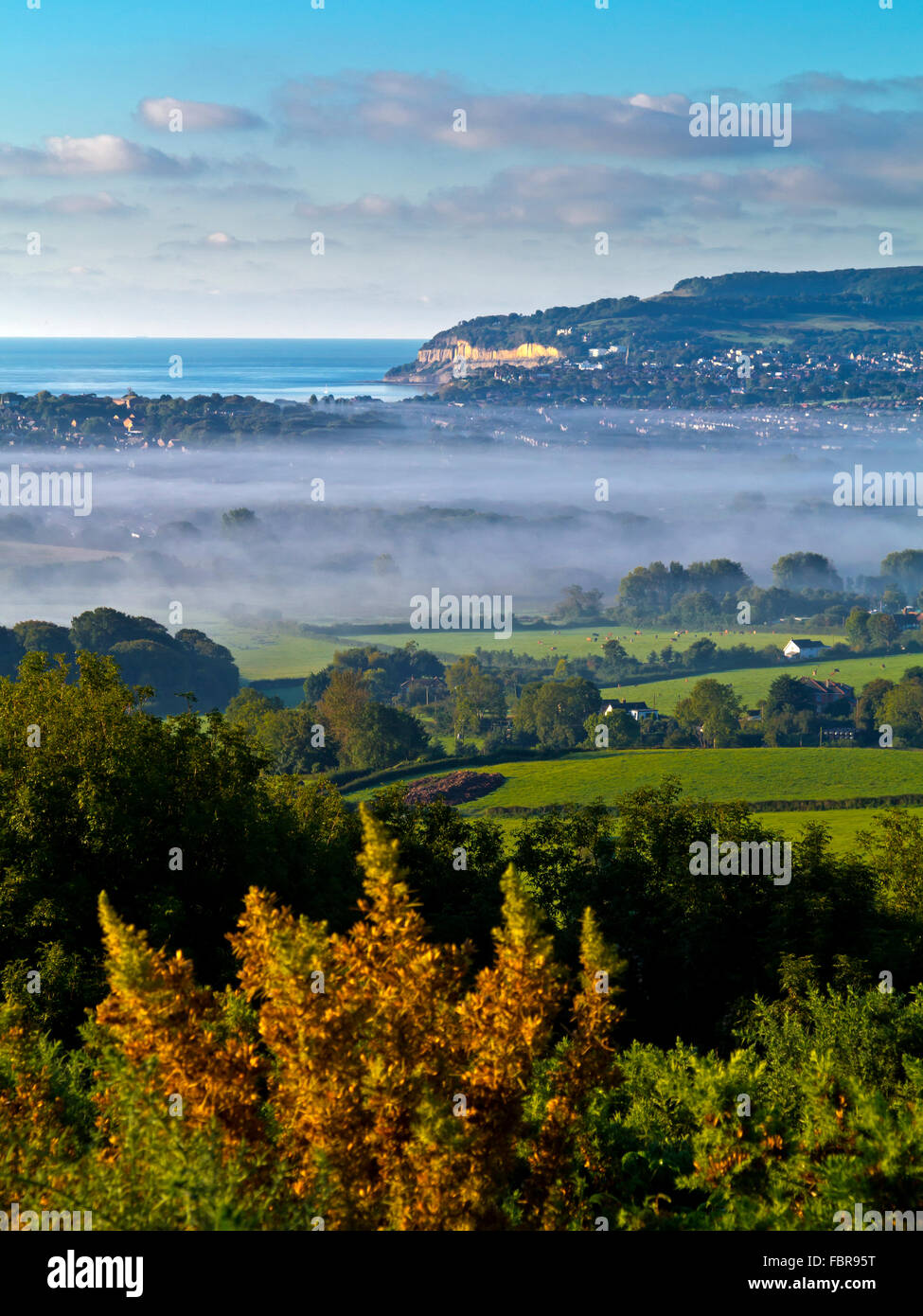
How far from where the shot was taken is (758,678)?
6206 inches

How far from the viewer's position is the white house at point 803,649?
170 m

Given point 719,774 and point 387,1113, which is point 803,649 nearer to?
point 719,774

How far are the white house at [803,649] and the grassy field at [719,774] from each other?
57.4 metres

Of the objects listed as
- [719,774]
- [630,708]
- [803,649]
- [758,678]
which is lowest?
[719,774]

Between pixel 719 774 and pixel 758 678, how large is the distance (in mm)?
59301

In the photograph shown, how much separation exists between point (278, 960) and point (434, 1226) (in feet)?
11.2

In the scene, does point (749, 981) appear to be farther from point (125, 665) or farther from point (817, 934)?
point (125, 665)

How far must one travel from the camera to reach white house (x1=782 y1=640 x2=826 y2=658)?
558 feet

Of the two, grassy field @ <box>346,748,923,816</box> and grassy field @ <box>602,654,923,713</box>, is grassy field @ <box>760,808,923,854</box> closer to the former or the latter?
grassy field @ <box>346,748,923,816</box>

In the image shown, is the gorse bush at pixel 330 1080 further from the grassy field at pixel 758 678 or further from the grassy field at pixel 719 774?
the grassy field at pixel 758 678

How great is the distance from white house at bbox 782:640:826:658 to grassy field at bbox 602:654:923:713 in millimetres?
2695

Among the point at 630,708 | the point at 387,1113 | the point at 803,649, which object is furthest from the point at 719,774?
the point at 387,1113

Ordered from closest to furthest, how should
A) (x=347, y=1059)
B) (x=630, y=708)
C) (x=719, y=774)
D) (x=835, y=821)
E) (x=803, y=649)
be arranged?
(x=347, y=1059), (x=835, y=821), (x=719, y=774), (x=630, y=708), (x=803, y=649)

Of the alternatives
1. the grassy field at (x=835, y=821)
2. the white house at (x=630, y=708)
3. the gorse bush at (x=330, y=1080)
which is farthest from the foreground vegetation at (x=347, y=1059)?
the white house at (x=630, y=708)
